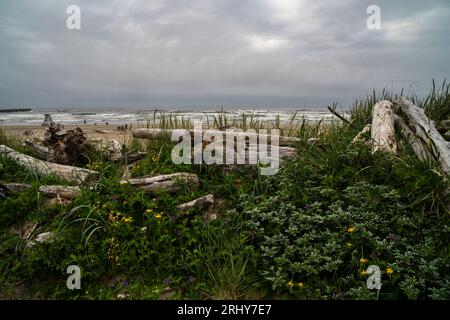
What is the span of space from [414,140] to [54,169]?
5.82 metres

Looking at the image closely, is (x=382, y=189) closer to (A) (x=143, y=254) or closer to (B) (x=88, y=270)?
(A) (x=143, y=254)

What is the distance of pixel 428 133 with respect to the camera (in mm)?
5684

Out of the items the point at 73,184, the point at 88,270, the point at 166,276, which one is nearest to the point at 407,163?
the point at 166,276

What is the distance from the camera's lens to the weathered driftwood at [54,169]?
5.39 m

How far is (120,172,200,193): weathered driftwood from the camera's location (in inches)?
189

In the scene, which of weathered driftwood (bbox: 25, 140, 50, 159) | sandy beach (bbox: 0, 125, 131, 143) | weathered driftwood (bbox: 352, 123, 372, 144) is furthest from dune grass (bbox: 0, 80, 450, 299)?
sandy beach (bbox: 0, 125, 131, 143)

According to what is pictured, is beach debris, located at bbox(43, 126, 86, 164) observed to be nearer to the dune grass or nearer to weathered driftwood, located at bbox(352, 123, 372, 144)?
the dune grass

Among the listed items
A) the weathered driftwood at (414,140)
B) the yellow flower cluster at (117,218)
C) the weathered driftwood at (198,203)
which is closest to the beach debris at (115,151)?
the yellow flower cluster at (117,218)

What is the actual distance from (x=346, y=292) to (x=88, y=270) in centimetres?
263

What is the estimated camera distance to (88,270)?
3.78 m

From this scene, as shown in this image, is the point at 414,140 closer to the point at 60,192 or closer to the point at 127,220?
the point at 127,220

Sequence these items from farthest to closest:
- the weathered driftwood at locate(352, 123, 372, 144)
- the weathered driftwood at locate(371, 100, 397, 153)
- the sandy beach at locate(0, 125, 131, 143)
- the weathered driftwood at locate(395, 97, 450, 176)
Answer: the sandy beach at locate(0, 125, 131, 143)
the weathered driftwood at locate(352, 123, 372, 144)
the weathered driftwood at locate(371, 100, 397, 153)
the weathered driftwood at locate(395, 97, 450, 176)

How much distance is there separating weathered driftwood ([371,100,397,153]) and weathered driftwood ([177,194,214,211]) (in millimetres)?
2616
